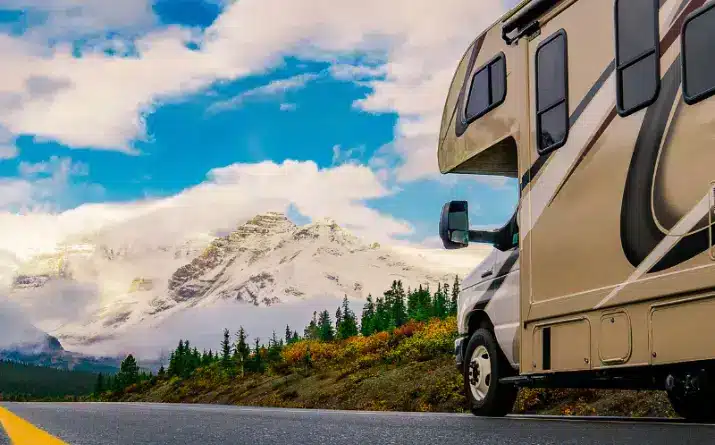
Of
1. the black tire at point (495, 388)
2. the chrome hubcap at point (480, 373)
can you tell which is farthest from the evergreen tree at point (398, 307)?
the black tire at point (495, 388)

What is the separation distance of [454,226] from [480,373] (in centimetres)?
151

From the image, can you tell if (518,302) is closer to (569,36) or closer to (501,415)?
(501,415)

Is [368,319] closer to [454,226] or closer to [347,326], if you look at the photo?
[347,326]

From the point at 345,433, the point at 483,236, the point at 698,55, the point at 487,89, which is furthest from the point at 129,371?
the point at 698,55

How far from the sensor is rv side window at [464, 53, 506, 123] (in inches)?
346

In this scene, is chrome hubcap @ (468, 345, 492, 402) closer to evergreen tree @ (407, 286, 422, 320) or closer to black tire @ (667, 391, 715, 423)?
black tire @ (667, 391, 715, 423)

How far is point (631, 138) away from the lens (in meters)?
6.85

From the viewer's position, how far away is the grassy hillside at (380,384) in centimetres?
1398

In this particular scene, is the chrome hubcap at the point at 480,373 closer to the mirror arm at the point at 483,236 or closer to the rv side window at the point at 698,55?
the mirror arm at the point at 483,236

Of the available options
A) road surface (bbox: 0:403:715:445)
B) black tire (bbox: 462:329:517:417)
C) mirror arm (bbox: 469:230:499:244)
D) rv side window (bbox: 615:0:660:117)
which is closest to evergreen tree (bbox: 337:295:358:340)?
black tire (bbox: 462:329:517:417)

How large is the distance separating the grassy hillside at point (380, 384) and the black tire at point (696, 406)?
2.98 m

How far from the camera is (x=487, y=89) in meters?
9.04

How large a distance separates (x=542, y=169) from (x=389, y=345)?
21479 mm

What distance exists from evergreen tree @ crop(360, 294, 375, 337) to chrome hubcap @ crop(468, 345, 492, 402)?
36652mm
